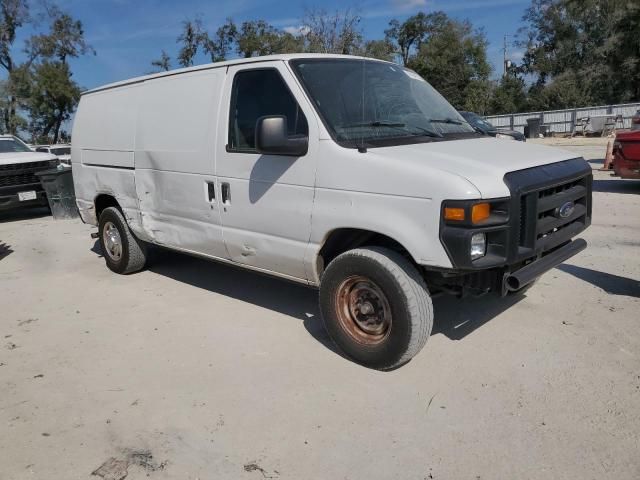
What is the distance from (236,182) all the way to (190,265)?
265 cm

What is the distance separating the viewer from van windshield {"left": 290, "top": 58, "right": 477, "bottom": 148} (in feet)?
12.9

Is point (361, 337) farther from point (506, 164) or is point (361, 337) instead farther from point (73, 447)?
point (73, 447)

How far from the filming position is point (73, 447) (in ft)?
10.4

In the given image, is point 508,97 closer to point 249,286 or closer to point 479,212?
point 249,286

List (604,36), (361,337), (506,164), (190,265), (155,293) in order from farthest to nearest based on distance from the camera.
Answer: (604,36) < (190,265) < (155,293) < (361,337) < (506,164)

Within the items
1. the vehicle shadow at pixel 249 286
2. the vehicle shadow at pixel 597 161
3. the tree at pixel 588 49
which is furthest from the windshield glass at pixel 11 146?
the tree at pixel 588 49

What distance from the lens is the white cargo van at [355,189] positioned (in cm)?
338

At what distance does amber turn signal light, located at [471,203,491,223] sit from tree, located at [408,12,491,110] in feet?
150

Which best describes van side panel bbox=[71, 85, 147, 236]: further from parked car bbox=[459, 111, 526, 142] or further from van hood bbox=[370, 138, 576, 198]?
parked car bbox=[459, 111, 526, 142]

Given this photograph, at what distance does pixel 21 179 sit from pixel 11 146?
68.3 inches

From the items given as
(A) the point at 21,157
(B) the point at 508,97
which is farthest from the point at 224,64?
(B) the point at 508,97

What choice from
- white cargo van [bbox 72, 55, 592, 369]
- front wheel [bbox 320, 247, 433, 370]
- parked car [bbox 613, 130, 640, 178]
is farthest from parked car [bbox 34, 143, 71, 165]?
front wheel [bbox 320, 247, 433, 370]

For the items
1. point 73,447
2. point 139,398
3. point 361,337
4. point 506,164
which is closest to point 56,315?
point 139,398

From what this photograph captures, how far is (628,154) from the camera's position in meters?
9.22
